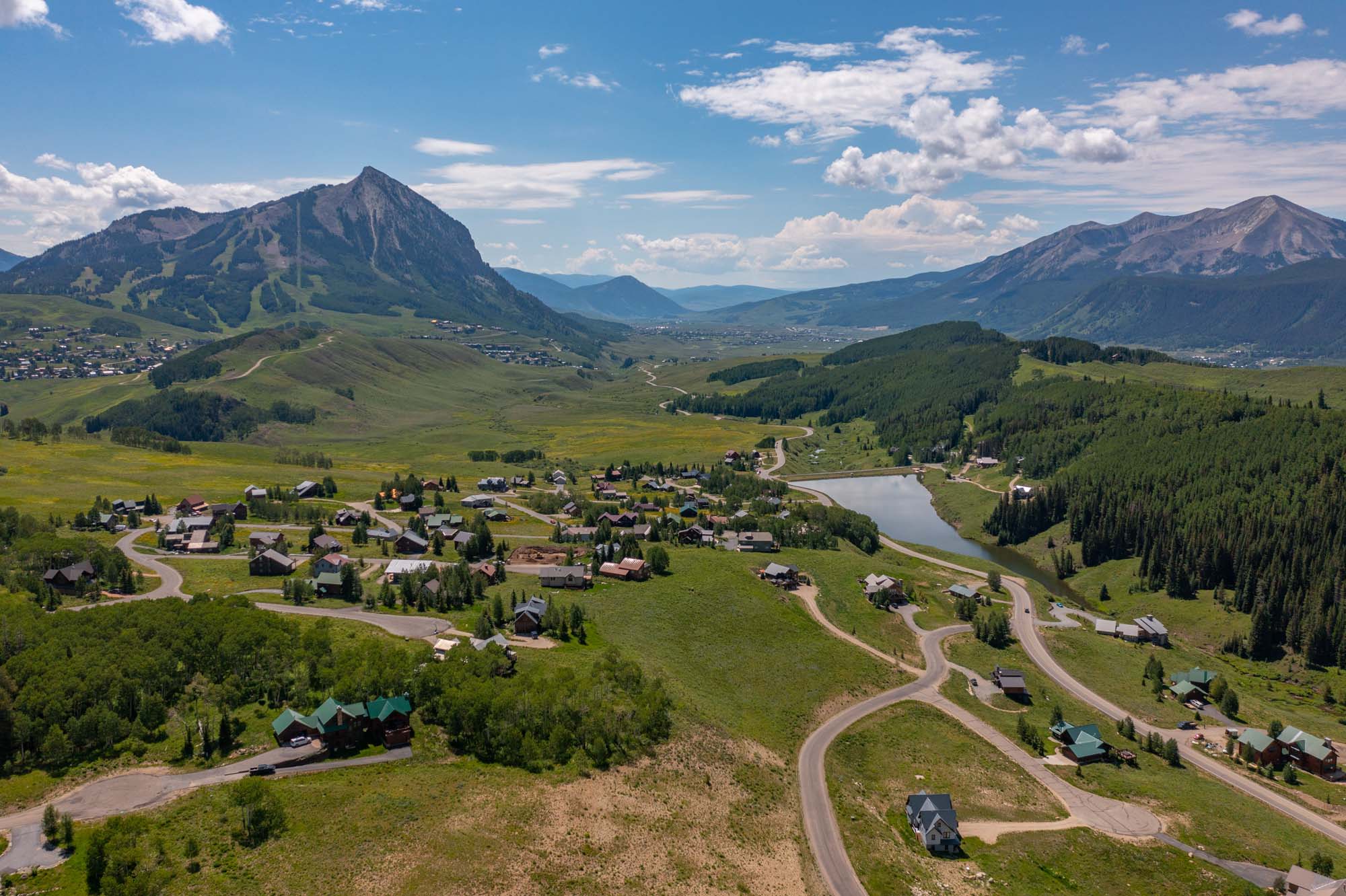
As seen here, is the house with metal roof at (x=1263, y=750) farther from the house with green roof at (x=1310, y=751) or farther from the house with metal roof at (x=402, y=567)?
the house with metal roof at (x=402, y=567)

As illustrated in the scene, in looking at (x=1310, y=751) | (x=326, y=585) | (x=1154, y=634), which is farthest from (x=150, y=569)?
(x=1154, y=634)

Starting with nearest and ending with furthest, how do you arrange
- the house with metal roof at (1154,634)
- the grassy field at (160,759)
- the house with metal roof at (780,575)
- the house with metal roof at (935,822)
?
the grassy field at (160,759)
the house with metal roof at (935,822)
the house with metal roof at (1154,634)
the house with metal roof at (780,575)

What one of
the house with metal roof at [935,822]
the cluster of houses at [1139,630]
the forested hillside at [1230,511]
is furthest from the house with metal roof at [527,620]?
the forested hillside at [1230,511]

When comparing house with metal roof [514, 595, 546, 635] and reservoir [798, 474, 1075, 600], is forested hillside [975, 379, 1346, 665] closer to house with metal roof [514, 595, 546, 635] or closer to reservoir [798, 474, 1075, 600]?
reservoir [798, 474, 1075, 600]

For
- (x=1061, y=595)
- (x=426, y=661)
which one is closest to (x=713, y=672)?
(x=426, y=661)

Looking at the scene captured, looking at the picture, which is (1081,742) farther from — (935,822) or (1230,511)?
(1230,511)
